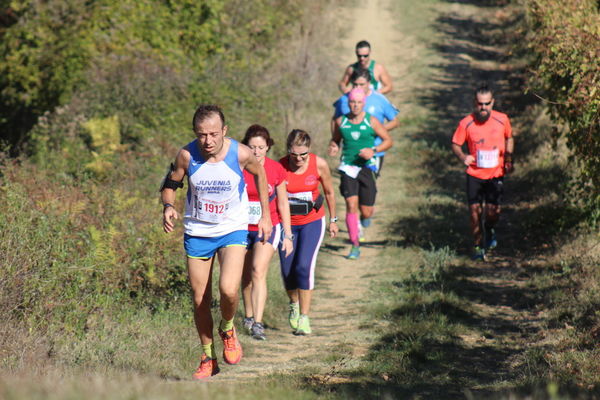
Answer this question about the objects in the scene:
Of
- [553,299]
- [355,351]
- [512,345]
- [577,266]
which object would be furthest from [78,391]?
[577,266]

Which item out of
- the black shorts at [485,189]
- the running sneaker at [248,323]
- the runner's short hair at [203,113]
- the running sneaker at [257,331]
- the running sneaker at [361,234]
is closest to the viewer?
the runner's short hair at [203,113]

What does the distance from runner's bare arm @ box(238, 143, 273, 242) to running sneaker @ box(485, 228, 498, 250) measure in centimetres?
543

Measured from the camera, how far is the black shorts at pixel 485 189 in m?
11.1

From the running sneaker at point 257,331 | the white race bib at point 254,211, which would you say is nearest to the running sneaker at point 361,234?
the running sneaker at point 257,331

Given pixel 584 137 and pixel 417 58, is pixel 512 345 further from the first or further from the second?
pixel 417 58

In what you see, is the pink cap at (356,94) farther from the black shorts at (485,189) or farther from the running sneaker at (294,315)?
the running sneaker at (294,315)

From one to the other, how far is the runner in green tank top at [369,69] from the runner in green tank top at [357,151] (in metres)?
2.39

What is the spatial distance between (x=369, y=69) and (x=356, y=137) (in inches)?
126

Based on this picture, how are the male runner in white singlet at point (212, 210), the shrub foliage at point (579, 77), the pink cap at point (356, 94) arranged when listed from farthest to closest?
the pink cap at point (356, 94) → the shrub foliage at point (579, 77) → the male runner in white singlet at point (212, 210)

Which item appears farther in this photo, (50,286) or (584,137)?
(584,137)

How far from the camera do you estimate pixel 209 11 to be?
60.7ft

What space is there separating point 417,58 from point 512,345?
1937 cm

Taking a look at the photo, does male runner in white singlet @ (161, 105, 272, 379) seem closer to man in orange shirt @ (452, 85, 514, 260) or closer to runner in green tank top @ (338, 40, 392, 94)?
man in orange shirt @ (452, 85, 514, 260)

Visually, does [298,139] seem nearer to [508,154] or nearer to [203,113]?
[203,113]
